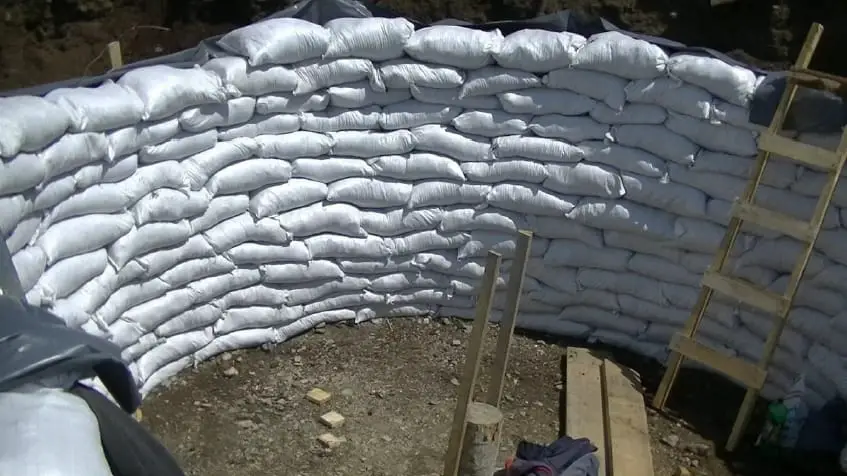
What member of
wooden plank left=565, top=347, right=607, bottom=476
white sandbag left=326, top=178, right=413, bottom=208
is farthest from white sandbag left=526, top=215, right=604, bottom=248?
white sandbag left=326, top=178, right=413, bottom=208

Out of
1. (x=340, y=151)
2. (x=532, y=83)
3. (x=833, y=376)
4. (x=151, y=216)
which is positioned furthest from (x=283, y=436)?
(x=833, y=376)

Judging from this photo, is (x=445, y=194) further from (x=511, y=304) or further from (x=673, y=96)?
(x=511, y=304)

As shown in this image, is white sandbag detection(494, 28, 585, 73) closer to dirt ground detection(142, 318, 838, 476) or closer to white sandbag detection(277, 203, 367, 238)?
white sandbag detection(277, 203, 367, 238)

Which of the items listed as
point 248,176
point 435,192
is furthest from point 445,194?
point 248,176

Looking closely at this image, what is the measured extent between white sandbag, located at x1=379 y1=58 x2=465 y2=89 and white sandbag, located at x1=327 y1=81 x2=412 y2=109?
0.05 meters

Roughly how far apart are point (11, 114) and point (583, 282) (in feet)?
10.3

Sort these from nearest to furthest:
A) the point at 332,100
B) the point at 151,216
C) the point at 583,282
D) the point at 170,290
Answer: the point at 151,216, the point at 170,290, the point at 332,100, the point at 583,282

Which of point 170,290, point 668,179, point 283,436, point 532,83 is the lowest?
point 283,436

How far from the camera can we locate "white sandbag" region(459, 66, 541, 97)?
192 inches

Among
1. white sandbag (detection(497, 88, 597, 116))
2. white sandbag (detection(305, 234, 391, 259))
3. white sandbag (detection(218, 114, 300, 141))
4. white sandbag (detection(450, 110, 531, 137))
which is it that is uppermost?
white sandbag (detection(497, 88, 597, 116))

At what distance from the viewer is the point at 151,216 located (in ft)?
13.6

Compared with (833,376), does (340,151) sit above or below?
above

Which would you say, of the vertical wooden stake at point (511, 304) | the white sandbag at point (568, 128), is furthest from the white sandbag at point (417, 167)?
the vertical wooden stake at point (511, 304)

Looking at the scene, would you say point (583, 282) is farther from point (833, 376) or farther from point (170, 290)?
point (170, 290)
